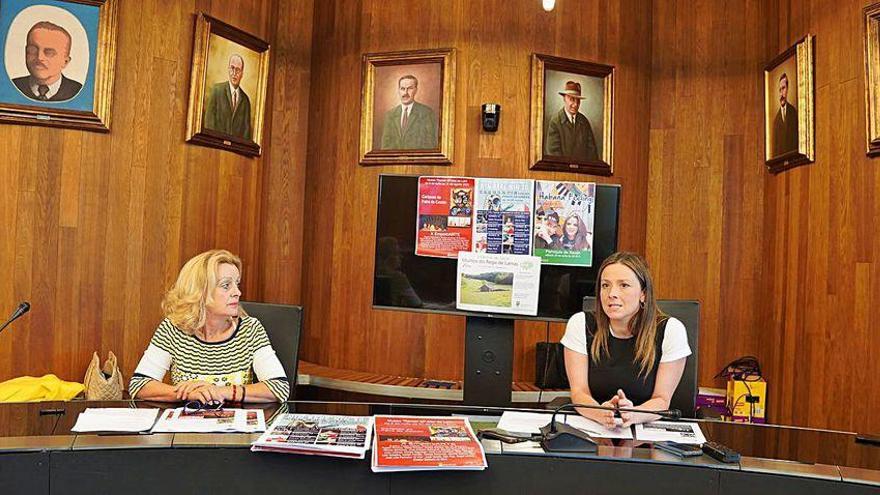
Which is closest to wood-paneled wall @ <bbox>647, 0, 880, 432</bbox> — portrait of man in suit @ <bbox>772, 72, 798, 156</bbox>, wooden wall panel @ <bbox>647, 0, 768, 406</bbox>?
wooden wall panel @ <bbox>647, 0, 768, 406</bbox>

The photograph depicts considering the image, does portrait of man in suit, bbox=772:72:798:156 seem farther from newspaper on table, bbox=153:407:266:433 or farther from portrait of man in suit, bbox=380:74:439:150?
newspaper on table, bbox=153:407:266:433

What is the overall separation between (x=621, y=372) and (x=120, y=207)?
2.72m

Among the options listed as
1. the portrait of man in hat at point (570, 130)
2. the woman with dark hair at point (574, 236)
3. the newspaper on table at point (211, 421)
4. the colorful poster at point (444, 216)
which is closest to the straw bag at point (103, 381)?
the colorful poster at point (444, 216)

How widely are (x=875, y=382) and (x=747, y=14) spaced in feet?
8.50

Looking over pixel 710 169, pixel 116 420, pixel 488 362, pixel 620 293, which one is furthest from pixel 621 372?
pixel 710 169

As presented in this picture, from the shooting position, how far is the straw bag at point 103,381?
3631mm

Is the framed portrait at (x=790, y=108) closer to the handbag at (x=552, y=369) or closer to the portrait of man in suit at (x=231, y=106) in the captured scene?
the handbag at (x=552, y=369)

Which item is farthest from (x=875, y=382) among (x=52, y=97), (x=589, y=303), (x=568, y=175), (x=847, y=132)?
(x=52, y=97)

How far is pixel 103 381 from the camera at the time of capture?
11.9ft

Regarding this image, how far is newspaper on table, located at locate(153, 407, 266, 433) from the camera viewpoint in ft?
5.59

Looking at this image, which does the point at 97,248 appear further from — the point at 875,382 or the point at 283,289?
the point at 875,382

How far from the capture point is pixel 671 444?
1.72m

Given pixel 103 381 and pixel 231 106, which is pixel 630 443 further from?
pixel 231 106

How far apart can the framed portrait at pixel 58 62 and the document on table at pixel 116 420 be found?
233 cm
